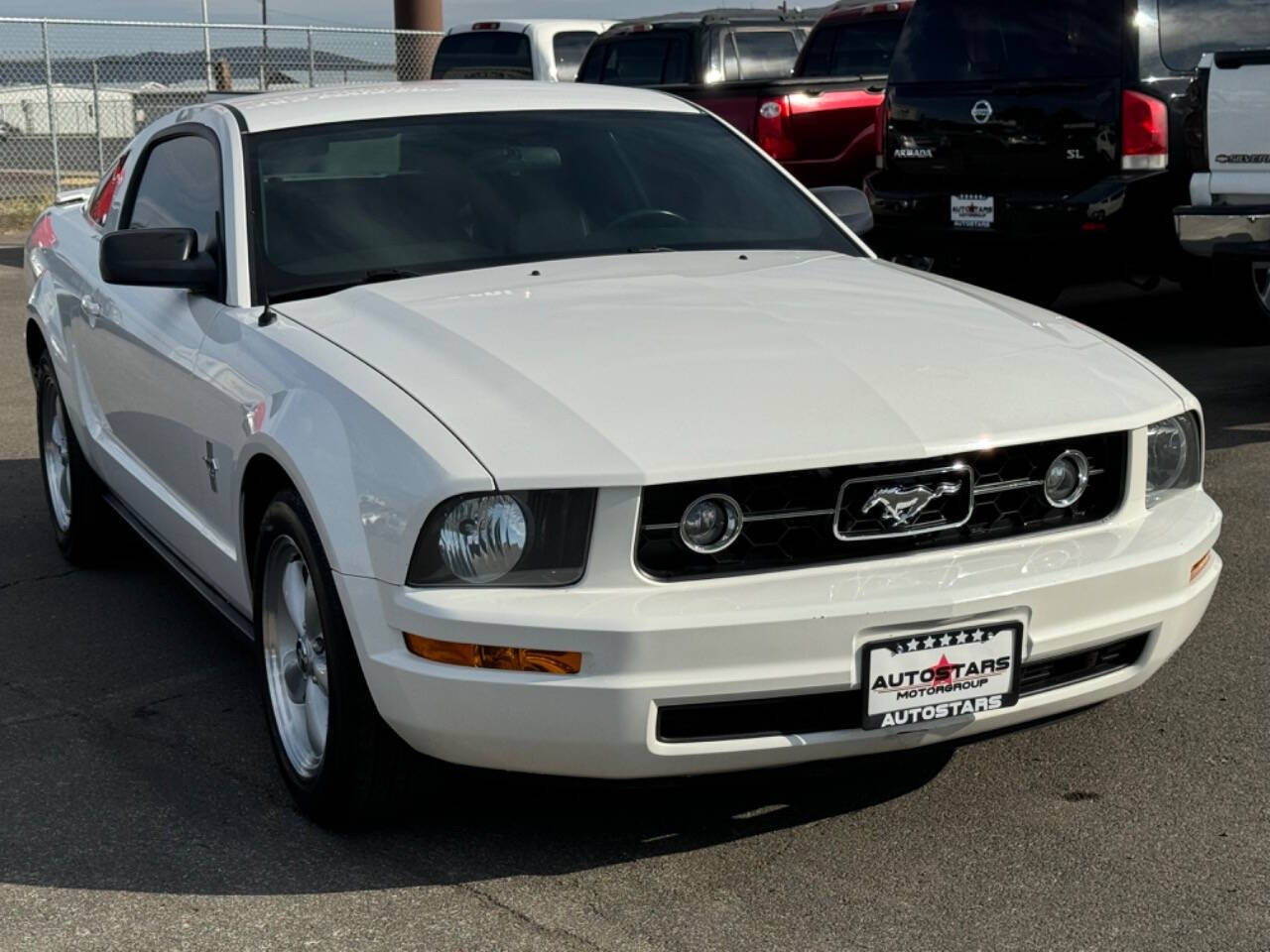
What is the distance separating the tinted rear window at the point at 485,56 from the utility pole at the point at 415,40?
382 centimetres

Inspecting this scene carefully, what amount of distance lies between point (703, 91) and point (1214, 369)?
4.24 m

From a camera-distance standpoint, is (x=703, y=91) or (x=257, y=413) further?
(x=703, y=91)

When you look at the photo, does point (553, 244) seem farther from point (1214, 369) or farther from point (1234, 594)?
point (1214, 369)

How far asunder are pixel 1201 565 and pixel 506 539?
5.20ft

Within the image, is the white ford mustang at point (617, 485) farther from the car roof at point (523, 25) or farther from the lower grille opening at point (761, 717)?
the car roof at point (523, 25)

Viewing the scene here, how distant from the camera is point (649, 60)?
14.8m

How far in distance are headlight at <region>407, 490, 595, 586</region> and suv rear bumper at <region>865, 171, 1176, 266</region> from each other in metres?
6.02

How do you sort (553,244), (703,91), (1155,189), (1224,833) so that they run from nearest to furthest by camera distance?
(1224,833) < (553,244) < (1155,189) < (703,91)

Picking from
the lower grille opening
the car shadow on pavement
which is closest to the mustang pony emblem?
the lower grille opening

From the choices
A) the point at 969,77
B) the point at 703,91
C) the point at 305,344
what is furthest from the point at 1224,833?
the point at 703,91

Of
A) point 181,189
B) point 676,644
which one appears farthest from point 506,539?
point 181,189

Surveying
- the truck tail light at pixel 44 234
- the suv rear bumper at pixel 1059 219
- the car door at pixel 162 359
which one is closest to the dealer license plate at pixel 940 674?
the car door at pixel 162 359

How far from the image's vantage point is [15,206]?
763 inches

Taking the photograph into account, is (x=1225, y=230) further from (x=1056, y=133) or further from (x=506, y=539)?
(x=506, y=539)
